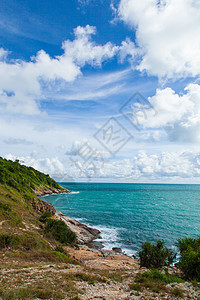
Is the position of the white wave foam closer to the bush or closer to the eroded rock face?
the bush

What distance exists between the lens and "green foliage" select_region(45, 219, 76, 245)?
76.7ft

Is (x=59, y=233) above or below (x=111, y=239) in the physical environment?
above

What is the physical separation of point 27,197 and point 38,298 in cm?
3479

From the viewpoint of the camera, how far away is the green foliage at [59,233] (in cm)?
2339

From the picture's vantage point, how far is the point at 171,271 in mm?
15711

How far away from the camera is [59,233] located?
2405 cm

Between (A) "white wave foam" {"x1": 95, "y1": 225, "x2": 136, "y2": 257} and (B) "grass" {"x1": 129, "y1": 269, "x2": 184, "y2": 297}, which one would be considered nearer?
(B) "grass" {"x1": 129, "y1": 269, "x2": 184, "y2": 297}

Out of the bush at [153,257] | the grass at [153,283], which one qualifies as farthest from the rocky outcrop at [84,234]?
the grass at [153,283]

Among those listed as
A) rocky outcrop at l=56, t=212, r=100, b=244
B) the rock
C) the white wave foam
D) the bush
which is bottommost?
the white wave foam

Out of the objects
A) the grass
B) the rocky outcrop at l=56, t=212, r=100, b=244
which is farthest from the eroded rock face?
the grass

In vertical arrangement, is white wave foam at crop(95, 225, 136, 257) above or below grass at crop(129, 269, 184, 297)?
below

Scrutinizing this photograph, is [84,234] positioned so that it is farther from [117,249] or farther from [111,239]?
[117,249]

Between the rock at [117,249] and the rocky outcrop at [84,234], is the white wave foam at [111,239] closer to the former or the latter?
the rock at [117,249]

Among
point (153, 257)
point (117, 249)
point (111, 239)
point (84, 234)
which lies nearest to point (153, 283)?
point (153, 257)
